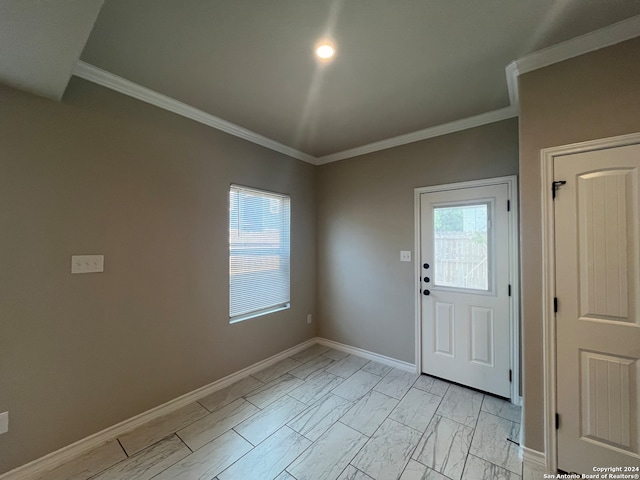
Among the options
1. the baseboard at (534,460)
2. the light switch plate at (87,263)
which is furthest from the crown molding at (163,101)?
the baseboard at (534,460)

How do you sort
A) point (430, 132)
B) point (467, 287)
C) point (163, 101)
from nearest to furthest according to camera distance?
point (163, 101) → point (467, 287) → point (430, 132)

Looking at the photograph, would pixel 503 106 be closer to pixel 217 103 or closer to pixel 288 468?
pixel 217 103

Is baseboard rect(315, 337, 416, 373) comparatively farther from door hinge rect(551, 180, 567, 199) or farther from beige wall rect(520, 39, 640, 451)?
door hinge rect(551, 180, 567, 199)

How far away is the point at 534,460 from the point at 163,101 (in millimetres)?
3793

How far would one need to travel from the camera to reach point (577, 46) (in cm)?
157

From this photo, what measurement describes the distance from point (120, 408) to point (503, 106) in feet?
13.2

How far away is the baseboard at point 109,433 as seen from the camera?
62.6 inches

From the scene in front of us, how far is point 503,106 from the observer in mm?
2322

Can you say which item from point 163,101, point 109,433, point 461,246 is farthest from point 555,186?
point 109,433

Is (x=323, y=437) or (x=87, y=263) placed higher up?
(x=87, y=263)

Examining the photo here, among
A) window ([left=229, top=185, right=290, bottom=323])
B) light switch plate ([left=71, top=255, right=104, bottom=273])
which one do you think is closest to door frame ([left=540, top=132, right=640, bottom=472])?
window ([left=229, top=185, right=290, bottom=323])

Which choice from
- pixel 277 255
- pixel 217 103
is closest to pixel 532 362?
pixel 277 255

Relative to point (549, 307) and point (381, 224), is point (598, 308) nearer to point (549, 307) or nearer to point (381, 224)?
point (549, 307)

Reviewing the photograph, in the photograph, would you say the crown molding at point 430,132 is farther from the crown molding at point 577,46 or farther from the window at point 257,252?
the window at point 257,252
